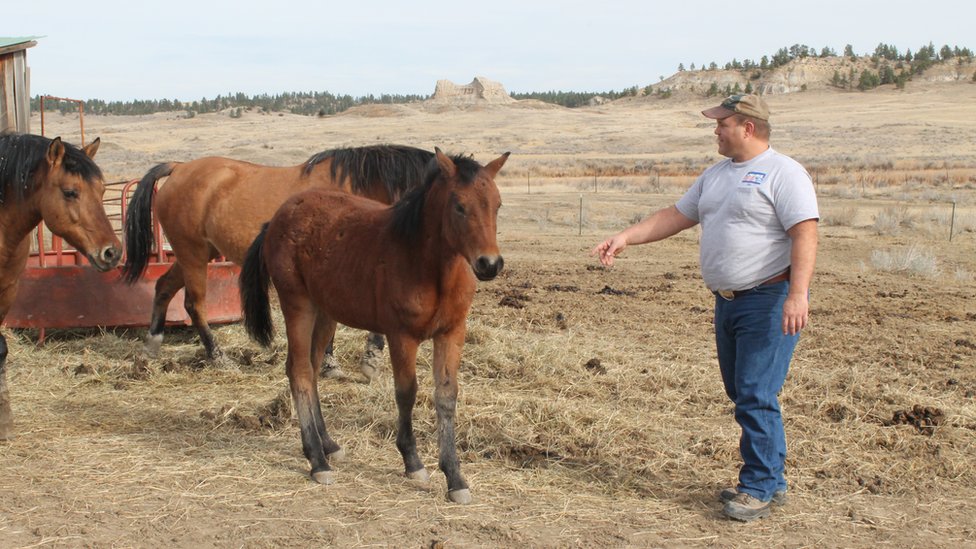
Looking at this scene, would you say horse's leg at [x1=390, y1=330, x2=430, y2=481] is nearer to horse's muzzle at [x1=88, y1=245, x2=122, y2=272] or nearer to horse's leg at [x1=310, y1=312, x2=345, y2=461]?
horse's leg at [x1=310, y1=312, x2=345, y2=461]

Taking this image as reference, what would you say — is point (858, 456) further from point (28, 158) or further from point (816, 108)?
point (816, 108)

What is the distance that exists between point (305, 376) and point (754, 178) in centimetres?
268

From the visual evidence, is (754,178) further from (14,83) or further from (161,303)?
(14,83)

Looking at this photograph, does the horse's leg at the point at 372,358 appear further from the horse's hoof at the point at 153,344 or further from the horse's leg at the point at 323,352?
the horse's hoof at the point at 153,344

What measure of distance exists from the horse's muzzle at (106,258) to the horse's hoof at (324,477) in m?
2.04

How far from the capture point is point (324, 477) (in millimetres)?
4906

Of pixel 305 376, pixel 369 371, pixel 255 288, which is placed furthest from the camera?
pixel 369 371

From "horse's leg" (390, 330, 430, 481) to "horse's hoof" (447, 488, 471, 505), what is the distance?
328 millimetres

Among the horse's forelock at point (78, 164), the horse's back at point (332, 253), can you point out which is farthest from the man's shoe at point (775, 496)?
the horse's forelock at point (78, 164)

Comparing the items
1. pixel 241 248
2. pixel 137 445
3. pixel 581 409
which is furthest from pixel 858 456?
pixel 241 248

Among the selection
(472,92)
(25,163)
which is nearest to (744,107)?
(25,163)

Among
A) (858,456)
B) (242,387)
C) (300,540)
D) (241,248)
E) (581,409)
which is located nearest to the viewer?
Answer: (300,540)

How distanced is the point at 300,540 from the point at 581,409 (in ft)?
8.10

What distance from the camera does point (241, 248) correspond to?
7.70 m
